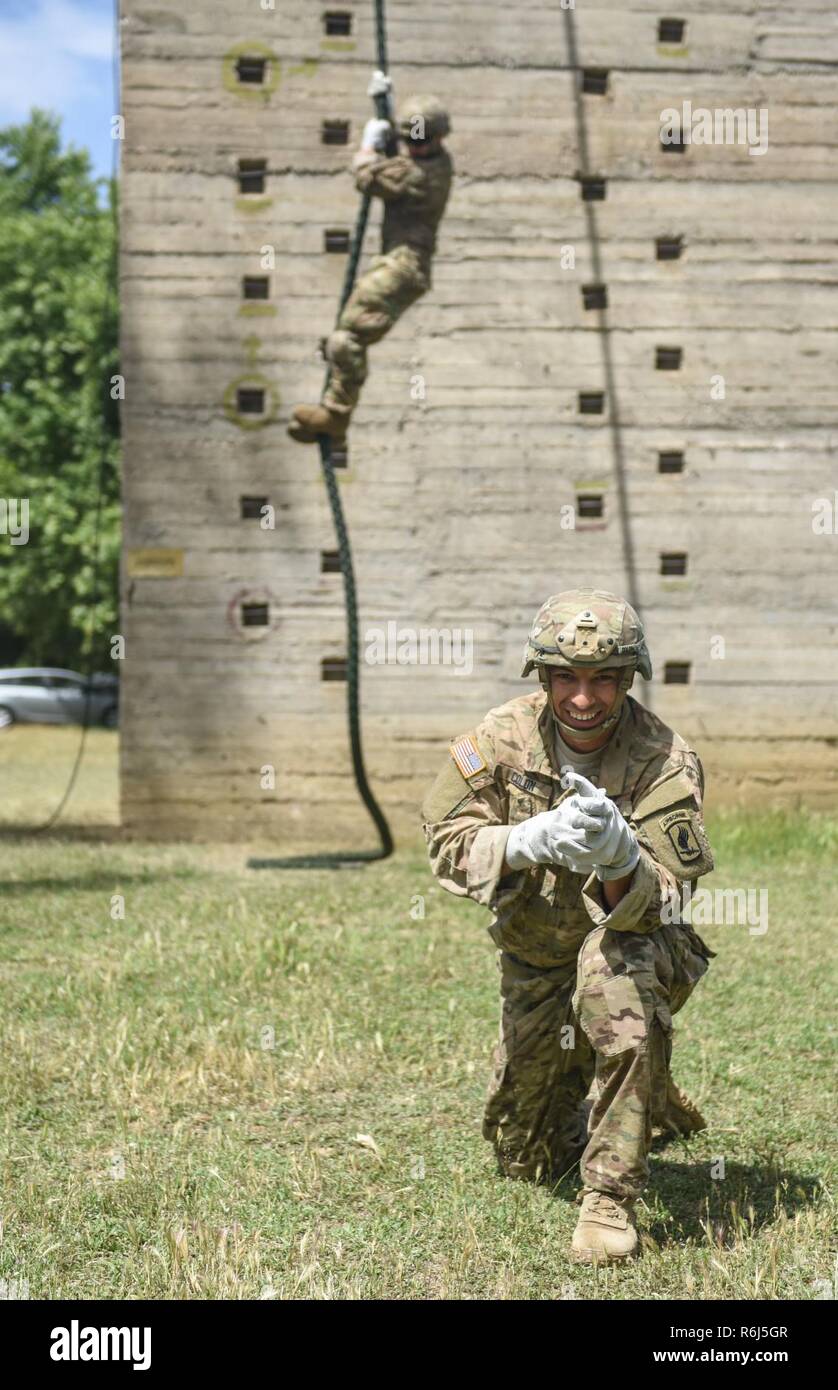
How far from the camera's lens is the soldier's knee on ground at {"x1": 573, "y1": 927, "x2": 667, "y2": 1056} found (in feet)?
13.5

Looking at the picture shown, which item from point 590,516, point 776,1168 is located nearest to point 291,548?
point 590,516

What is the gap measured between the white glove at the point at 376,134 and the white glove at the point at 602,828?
751 centimetres

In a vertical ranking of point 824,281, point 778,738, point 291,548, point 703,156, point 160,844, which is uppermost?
point 703,156

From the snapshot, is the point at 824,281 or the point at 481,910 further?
the point at 824,281

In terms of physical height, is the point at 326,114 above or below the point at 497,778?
above

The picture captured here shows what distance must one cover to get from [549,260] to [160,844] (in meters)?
5.83

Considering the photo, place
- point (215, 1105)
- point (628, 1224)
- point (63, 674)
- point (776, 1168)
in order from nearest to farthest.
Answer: point (628, 1224) → point (776, 1168) → point (215, 1105) → point (63, 674)

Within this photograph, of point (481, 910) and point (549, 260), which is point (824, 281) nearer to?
point (549, 260)

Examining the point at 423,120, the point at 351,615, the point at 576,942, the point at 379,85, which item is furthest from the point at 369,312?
the point at 576,942

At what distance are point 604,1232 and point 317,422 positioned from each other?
737 centimetres

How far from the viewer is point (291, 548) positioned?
39.9 feet

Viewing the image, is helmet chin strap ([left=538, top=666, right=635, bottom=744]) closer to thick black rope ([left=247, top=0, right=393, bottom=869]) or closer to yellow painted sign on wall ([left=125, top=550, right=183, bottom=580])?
thick black rope ([left=247, top=0, right=393, bottom=869])

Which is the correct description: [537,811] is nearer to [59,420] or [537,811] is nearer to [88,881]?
[88,881]

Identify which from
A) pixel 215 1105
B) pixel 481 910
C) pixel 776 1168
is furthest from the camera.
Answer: pixel 481 910
